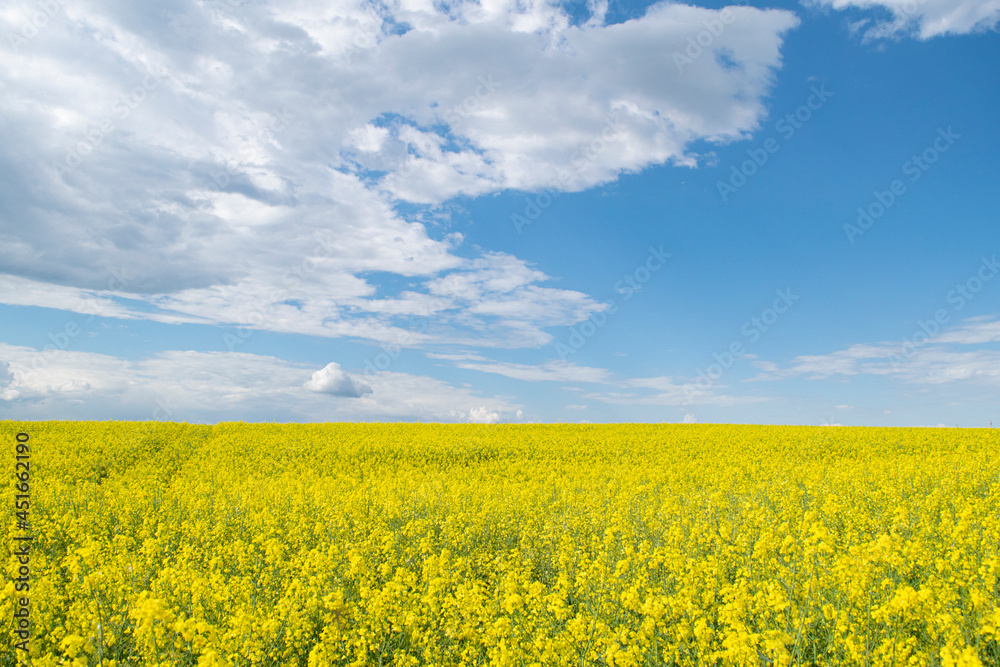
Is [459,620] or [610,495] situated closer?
[459,620]

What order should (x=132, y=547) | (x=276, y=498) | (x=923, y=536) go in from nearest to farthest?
1. (x=923, y=536)
2. (x=132, y=547)
3. (x=276, y=498)

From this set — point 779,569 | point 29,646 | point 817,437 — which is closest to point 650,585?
point 779,569

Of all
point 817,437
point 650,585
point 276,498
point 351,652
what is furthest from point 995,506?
point 817,437

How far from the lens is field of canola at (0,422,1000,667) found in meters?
4.92

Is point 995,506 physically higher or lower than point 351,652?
higher

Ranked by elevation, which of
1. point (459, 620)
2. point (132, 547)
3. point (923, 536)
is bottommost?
point (132, 547)

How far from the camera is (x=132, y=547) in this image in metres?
10.7

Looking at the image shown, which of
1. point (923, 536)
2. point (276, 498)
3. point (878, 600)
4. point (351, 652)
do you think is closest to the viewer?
point (351, 652)

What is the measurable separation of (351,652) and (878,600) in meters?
5.81

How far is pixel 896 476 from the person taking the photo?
14.4 m

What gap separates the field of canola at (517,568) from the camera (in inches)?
194

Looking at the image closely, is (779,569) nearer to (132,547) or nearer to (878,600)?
(878,600)

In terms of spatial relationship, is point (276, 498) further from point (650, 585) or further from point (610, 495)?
point (650, 585)

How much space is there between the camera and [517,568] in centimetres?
740
